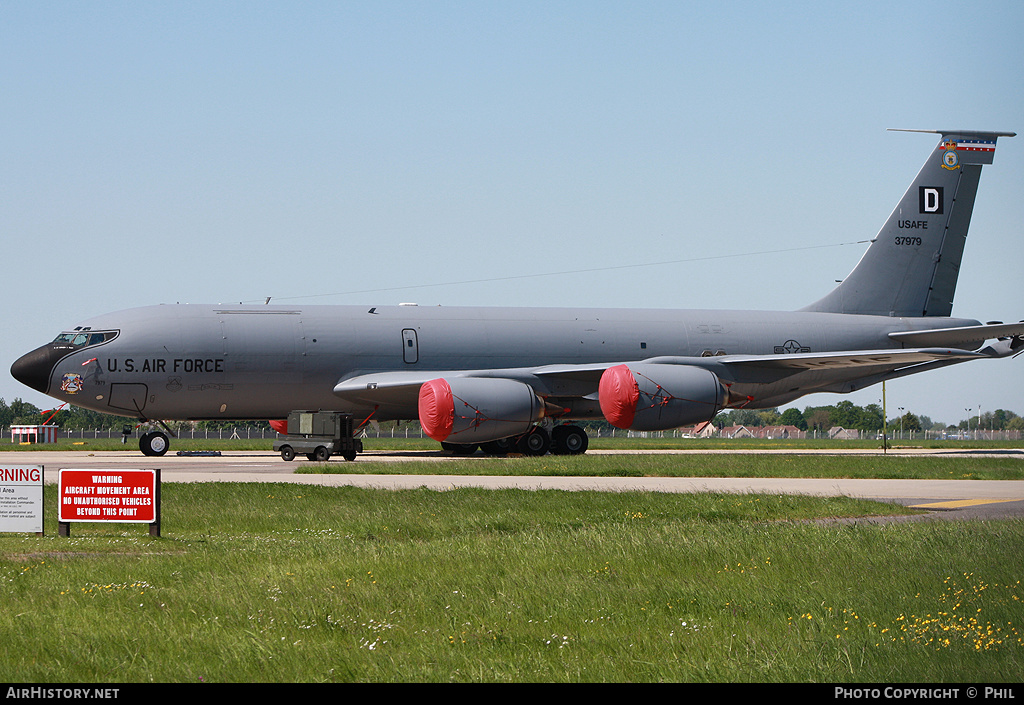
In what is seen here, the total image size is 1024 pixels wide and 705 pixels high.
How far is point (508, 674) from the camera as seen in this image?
275 inches

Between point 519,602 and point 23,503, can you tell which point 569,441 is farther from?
point 519,602

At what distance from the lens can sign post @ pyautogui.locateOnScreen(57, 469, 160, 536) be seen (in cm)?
1370

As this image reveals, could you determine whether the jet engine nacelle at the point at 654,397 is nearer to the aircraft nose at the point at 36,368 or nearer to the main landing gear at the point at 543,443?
the main landing gear at the point at 543,443

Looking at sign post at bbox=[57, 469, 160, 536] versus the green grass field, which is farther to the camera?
sign post at bbox=[57, 469, 160, 536]

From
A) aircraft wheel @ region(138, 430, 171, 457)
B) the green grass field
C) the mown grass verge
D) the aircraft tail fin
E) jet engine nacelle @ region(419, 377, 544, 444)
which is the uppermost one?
the aircraft tail fin

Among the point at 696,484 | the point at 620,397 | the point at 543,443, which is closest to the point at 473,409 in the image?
the point at 620,397

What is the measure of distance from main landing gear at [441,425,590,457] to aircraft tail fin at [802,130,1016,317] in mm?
13831

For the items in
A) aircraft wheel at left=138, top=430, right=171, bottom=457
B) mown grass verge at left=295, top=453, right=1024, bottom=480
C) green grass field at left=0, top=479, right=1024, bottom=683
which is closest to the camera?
green grass field at left=0, top=479, right=1024, bottom=683

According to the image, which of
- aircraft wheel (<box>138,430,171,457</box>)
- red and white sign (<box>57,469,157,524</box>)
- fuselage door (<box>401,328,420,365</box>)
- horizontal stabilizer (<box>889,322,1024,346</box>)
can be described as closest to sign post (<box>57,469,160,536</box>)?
red and white sign (<box>57,469,157,524</box>)

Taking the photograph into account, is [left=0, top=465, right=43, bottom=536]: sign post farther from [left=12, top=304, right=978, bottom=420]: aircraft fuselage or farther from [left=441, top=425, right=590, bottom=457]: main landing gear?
[left=441, top=425, right=590, bottom=457]: main landing gear

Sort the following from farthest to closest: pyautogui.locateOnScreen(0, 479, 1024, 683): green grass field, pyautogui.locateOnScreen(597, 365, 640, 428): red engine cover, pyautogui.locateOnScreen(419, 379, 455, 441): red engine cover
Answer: pyautogui.locateOnScreen(597, 365, 640, 428): red engine cover → pyautogui.locateOnScreen(419, 379, 455, 441): red engine cover → pyautogui.locateOnScreen(0, 479, 1024, 683): green grass field

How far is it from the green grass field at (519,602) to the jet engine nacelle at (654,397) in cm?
1843

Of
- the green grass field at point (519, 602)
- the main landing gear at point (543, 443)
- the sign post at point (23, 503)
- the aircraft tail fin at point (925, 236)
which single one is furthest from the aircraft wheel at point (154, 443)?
the aircraft tail fin at point (925, 236)

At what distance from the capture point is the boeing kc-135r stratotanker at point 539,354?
107 ft
